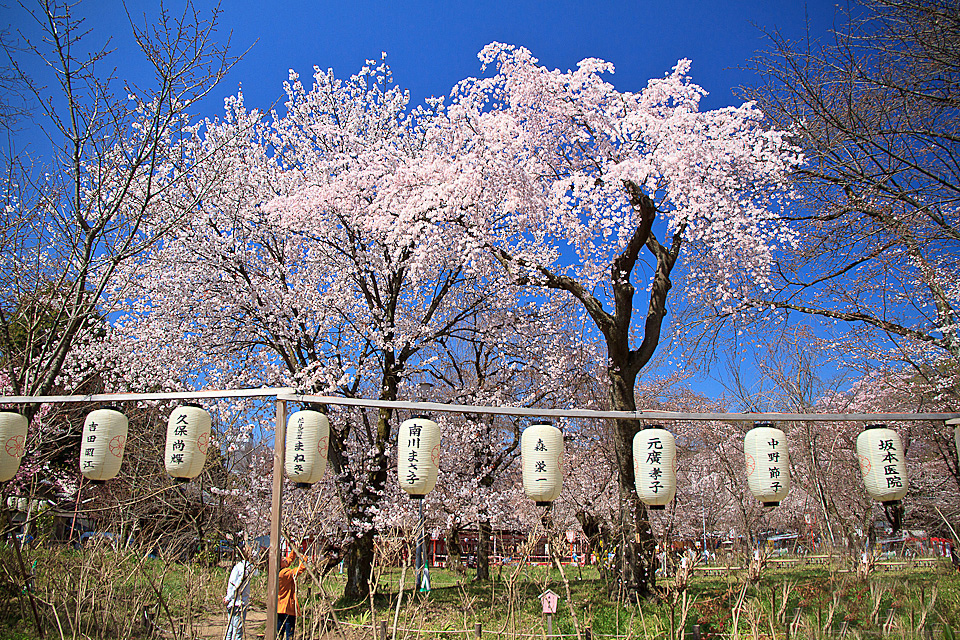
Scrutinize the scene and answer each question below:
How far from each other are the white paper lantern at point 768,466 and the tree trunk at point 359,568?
26.6ft

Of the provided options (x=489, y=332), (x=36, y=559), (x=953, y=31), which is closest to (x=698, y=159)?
(x=953, y=31)

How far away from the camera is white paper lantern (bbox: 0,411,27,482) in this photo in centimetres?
707

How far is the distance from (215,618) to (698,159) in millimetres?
13383

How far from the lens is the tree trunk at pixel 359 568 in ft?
40.3

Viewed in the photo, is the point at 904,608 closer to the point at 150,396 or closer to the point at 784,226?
the point at 784,226

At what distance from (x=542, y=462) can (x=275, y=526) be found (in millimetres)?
3046

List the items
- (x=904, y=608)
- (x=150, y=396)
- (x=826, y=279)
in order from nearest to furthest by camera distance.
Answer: (x=150, y=396) < (x=904, y=608) < (x=826, y=279)

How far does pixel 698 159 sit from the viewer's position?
10305 mm

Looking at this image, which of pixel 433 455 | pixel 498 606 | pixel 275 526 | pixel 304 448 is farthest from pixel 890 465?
pixel 275 526

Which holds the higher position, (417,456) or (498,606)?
(417,456)

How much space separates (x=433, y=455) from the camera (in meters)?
7.05

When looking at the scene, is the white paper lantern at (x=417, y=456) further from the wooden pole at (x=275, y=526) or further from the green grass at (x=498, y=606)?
the wooden pole at (x=275, y=526)

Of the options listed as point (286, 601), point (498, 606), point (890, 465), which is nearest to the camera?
point (890, 465)

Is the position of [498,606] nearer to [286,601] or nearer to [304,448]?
[286,601]
